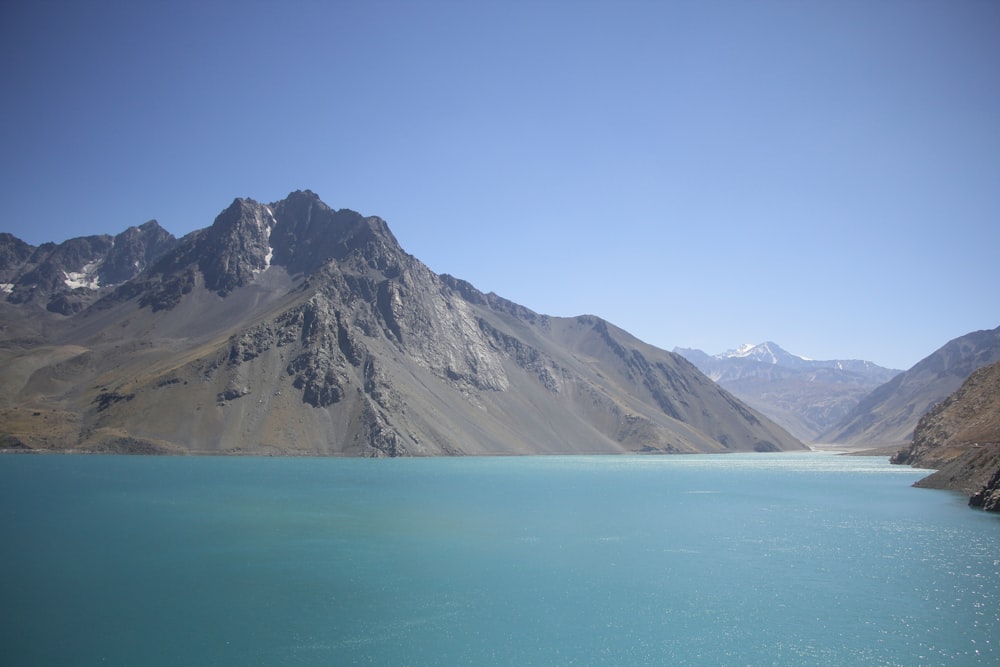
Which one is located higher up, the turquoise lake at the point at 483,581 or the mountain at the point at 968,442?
the mountain at the point at 968,442

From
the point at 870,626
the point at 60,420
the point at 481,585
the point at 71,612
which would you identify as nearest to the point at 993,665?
the point at 870,626

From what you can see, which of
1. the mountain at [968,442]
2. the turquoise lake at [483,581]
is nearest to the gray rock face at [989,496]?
the mountain at [968,442]

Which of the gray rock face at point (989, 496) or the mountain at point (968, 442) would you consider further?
the mountain at point (968, 442)

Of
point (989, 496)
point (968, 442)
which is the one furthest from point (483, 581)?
point (968, 442)

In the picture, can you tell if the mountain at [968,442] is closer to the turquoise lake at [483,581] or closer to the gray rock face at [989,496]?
the gray rock face at [989,496]

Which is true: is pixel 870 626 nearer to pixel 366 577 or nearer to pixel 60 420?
pixel 366 577
